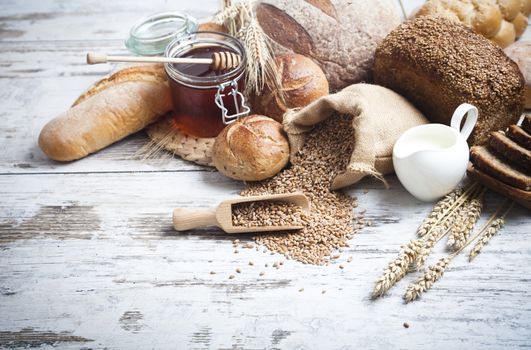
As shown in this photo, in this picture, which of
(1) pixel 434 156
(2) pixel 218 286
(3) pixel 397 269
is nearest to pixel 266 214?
(2) pixel 218 286

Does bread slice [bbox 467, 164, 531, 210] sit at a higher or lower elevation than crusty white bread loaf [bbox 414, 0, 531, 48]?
lower

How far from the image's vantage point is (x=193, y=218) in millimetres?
1651

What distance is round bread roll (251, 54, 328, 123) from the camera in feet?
6.36

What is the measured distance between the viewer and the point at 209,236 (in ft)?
5.56

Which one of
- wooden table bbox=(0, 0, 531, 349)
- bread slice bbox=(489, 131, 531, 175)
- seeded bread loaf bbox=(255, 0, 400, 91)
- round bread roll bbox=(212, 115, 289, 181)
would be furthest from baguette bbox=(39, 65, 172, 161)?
bread slice bbox=(489, 131, 531, 175)

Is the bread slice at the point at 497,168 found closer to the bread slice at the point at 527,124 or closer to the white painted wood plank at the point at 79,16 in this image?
the bread slice at the point at 527,124

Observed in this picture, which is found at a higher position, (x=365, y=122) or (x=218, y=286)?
(x=365, y=122)

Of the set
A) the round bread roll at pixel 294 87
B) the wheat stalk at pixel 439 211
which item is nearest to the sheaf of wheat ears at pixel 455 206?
the wheat stalk at pixel 439 211

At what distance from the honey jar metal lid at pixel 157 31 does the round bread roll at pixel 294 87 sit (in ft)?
1.92

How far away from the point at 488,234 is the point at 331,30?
0.98m

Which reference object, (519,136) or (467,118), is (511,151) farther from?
(467,118)

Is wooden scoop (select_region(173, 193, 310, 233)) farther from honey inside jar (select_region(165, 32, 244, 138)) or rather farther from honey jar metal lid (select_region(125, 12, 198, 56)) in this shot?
honey jar metal lid (select_region(125, 12, 198, 56))

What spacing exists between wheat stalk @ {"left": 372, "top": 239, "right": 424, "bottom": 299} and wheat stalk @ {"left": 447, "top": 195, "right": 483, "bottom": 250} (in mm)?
117

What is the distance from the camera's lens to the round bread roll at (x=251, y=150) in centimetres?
177
